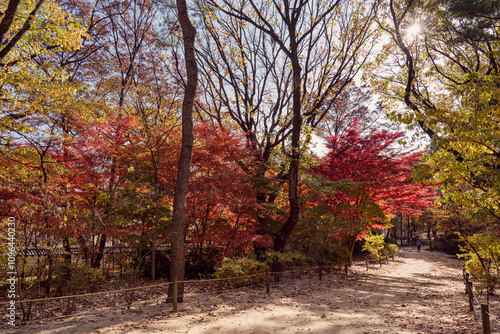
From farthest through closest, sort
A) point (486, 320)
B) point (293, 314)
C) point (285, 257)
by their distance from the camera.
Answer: point (285, 257), point (293, 314), point (486, 320)

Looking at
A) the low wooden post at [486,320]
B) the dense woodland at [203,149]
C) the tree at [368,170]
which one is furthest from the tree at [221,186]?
the low wooden post at [486,320]

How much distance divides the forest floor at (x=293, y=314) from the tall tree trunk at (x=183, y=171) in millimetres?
1036

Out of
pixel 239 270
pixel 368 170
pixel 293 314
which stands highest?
pixel 368 170

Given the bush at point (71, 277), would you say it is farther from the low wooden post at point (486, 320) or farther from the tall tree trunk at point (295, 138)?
the low wooden post at point (486, 320)

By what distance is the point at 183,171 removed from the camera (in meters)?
7.61

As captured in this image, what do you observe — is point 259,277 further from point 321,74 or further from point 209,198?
point 321,74

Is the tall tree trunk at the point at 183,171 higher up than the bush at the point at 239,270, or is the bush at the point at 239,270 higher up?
the tall tree trunk at the point at 183,171

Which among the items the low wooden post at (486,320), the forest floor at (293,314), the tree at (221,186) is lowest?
the forest floor at (293,314)

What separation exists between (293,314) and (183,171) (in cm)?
471

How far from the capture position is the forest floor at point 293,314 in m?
5.37

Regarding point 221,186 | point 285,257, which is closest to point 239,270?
point 285,257

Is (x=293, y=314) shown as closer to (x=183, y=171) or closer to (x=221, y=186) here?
(x=221, y=186)

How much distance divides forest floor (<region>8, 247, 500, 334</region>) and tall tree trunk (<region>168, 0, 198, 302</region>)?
3.40ft

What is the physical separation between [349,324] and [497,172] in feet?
14.1
